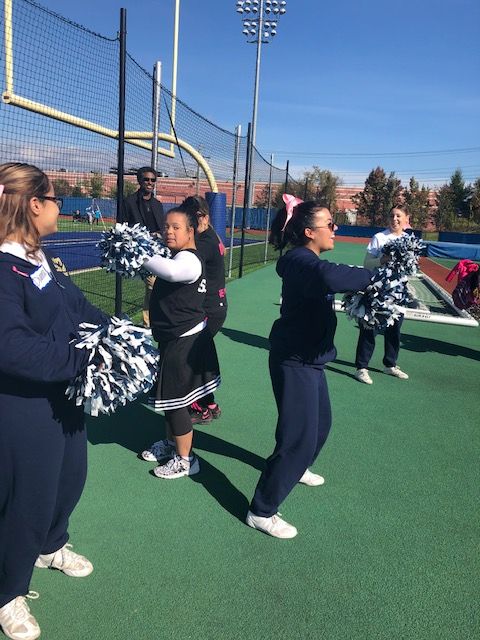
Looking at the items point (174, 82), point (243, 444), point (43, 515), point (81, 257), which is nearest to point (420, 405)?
point (243, 444)

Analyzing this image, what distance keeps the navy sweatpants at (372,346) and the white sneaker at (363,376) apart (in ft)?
0.14

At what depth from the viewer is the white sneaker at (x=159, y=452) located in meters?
3.35

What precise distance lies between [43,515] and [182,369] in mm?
1339

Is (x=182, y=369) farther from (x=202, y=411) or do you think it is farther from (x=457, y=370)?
(x=457, y=370)

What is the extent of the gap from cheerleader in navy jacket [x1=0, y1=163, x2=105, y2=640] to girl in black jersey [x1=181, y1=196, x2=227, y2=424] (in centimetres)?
181

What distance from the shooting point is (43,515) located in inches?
73.4

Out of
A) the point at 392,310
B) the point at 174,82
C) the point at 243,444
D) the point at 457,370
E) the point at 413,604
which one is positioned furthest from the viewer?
the point at 174,82

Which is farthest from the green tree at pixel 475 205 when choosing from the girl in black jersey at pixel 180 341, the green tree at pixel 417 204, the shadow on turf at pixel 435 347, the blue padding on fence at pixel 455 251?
the girl in black jersey at pixel 180 341

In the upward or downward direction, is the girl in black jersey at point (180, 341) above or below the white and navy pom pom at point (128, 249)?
below

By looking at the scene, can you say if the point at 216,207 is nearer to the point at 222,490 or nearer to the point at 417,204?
the point at 222,490

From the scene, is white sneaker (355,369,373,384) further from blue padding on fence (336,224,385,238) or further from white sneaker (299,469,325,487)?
blue padding on fence (336,224,385,238)

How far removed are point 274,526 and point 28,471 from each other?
4.44ft

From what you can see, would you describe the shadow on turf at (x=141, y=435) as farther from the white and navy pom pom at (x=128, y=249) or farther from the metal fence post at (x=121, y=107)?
the metal fence post at (x=121, y=107)

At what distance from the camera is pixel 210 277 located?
13.5 feet
